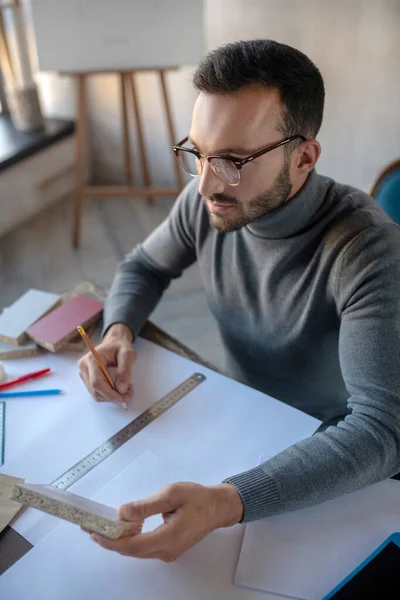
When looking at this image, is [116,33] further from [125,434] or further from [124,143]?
[125,434]

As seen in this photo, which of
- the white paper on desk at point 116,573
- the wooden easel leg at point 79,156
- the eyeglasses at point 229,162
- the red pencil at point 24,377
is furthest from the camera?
the wooden easel leg at point 79,156

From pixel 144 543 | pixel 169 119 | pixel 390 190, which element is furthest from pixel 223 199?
pixel 169 119

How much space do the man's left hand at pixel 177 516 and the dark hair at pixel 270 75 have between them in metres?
0.62

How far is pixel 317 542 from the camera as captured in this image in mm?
A: 847

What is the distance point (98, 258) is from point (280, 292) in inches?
76.9

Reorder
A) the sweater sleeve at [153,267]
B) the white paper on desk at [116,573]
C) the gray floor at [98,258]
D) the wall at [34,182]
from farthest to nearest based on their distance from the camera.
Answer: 1. the wall at [34,182]
2. the gray floor at [98,258]
3. the sweater sleeve at [153,267]
4. the white paper on desk at [116,573]

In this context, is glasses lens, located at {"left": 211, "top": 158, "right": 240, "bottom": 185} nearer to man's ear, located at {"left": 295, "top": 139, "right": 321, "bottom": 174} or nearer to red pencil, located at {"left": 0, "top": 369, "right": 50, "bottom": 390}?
man's ear, located at {"left": 295, "top": 139, "right": 321, "bottom": 174}

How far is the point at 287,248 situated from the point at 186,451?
0.44 m

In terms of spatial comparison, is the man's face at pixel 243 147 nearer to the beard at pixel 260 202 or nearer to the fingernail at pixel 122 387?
the beard at pixel 260 202

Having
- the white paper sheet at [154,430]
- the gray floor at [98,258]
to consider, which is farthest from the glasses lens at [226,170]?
the gray floor at [98,258]

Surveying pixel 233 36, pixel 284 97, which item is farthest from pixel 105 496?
pixel 233 36

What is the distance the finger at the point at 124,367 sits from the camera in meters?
1.10

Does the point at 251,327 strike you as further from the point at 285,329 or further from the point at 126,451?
the point at 126,451

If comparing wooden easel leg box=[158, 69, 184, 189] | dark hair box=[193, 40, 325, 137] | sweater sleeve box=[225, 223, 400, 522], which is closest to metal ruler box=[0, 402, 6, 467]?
sweater sleeve box=[225, 223, 400, 522]
